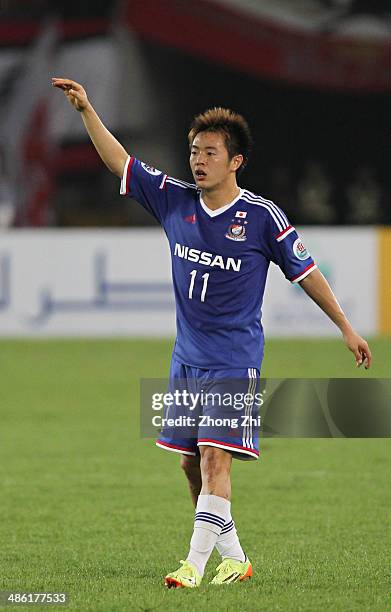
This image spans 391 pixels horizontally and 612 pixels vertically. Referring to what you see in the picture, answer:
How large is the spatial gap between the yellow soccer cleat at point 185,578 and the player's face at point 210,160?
164cm

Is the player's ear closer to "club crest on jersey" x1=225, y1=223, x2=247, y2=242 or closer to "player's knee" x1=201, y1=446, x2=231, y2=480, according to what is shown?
"club crest on jersey" x1=225, y1=223, x2=247, y2=242

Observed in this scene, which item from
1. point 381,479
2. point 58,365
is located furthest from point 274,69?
point 381,479

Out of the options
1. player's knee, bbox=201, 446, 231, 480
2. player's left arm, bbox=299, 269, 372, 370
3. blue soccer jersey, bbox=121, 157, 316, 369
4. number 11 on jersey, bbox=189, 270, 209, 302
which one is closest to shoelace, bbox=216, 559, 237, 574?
player's knee, bbox=201, 446, 231, 480

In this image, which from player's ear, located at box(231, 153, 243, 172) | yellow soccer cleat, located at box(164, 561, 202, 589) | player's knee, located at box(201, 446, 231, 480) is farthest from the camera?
player's ear, located at box(231, 153, 243, 172)

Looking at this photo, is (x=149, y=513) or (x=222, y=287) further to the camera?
(x=149, y=513)

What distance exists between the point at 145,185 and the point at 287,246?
73cm

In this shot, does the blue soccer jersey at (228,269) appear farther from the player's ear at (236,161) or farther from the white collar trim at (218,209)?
the player's ear at (236,161)

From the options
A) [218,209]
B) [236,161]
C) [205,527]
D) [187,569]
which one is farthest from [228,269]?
[187,569]

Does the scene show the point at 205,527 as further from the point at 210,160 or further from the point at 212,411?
the point at 210,160

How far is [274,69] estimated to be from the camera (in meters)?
25.4

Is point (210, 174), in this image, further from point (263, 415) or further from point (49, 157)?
point (49, 157)

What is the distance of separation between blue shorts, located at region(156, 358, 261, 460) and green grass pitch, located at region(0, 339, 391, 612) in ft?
1.99

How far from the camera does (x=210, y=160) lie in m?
6.02

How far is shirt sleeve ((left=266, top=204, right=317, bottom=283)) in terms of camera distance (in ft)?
19.9
